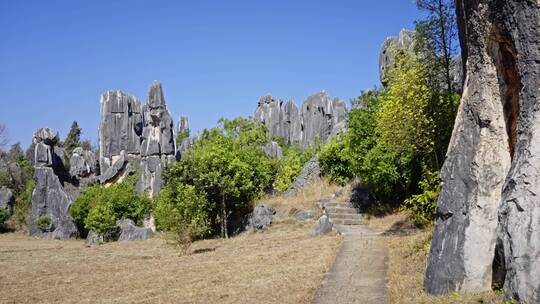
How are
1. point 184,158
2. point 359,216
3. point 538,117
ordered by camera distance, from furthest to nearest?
point 184,158
point 359,216
point 538,117

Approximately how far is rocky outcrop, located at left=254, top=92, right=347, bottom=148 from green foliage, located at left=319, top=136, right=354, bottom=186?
41.1 metres

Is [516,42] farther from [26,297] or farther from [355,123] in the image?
[355,123]

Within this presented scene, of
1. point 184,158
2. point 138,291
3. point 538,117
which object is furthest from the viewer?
point 184,158

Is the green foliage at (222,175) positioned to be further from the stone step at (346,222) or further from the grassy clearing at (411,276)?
the grassy clearing at (411,276)

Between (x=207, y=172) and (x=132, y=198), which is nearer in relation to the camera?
(x=207, y=172)

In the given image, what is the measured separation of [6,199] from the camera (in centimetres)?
4597

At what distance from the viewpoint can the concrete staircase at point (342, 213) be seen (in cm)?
2011

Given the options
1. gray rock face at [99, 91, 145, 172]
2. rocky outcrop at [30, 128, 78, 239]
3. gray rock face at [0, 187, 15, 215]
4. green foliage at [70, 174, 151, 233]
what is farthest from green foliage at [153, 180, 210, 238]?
gray rock face at [99, 91, 145, 172]

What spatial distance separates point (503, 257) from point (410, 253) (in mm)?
5595

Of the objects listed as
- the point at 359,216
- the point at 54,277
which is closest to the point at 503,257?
the point at 54,277

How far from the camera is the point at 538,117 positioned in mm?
5672

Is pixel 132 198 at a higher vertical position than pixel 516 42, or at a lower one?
lower

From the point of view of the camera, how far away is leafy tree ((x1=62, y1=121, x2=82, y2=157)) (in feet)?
234

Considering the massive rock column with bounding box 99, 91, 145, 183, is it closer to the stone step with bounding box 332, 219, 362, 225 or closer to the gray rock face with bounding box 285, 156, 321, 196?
the gray rock face with bounding box 285, 156, 321, 196
